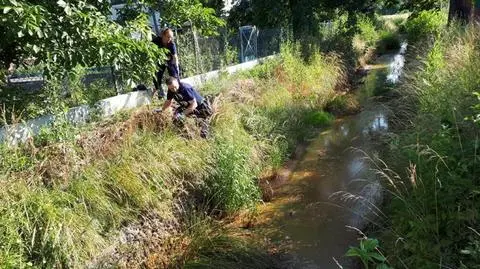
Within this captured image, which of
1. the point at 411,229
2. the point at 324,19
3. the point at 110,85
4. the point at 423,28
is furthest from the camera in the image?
the point at 423,28

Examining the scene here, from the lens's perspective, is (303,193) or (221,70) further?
(221,70)

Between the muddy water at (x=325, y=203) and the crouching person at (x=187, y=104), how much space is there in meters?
1.58

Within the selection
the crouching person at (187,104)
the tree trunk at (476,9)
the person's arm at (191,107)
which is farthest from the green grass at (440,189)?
the tree trunk at (476,9)

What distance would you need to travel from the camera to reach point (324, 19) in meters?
18.2

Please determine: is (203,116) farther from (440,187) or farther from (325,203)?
(440,187)

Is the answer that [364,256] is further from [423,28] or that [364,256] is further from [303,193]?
[423,28]

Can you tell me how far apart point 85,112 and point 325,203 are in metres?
3.68

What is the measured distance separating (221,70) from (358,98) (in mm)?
4622

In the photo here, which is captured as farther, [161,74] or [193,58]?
[193,58]

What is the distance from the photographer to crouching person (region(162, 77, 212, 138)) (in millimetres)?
6862

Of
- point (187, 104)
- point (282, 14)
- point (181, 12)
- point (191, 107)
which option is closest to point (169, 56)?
point (181, 12)

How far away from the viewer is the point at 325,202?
6625 millimetres

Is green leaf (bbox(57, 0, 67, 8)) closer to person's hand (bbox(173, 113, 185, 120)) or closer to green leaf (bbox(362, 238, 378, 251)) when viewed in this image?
person's hand (bbox(173, 113, 185, 120))

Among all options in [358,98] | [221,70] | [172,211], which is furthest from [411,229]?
[358,98]
